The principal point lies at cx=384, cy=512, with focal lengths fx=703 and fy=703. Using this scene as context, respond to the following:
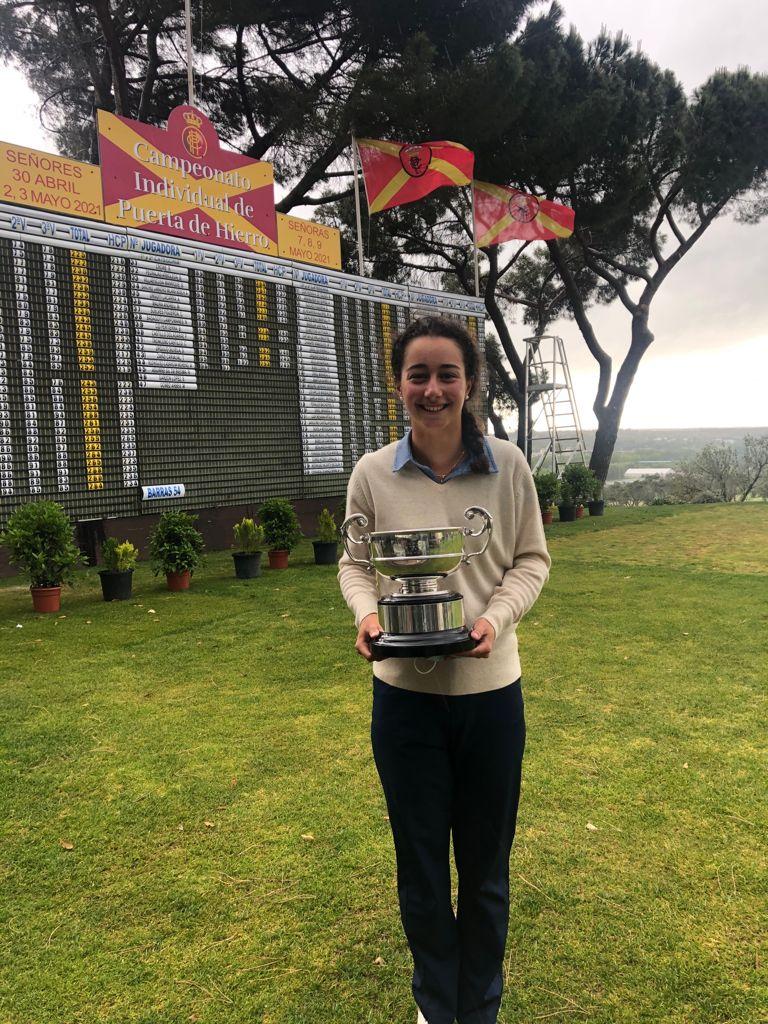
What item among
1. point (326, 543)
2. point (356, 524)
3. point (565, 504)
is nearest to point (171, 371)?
point (326, 543)

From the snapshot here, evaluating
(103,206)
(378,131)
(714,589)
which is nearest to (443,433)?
(714,589)

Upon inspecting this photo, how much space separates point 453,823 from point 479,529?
→ 0.71m

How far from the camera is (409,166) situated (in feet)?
37.5

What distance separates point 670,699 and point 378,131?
38.2ft

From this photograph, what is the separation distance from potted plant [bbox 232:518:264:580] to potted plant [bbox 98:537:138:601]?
138 centimetres

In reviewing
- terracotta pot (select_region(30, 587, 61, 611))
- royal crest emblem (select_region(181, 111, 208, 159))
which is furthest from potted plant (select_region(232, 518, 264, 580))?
royal crest emblem (select_region(181, 111, 208, 159))

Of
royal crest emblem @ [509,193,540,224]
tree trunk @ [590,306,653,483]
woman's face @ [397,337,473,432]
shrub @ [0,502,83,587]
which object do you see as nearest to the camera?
woman's face @ [397,337,473,432]

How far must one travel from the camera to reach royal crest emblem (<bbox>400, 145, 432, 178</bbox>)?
37.2 feet

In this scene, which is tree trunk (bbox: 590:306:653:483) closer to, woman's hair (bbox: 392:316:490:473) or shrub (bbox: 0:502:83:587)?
shrub (bbox: 0:502:83:587)

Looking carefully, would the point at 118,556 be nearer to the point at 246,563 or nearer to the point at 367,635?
the point at 246,563

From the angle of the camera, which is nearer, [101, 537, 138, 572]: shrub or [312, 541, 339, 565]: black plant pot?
[101, 537, 138, 572]: shrub

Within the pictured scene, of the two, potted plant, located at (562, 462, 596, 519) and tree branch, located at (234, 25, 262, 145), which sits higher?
tree branch, located at (234, 25, 262, 145)

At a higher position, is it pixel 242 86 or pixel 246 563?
pixel 242 86

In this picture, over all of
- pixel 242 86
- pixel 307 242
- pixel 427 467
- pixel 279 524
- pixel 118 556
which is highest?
pixel 242 86
